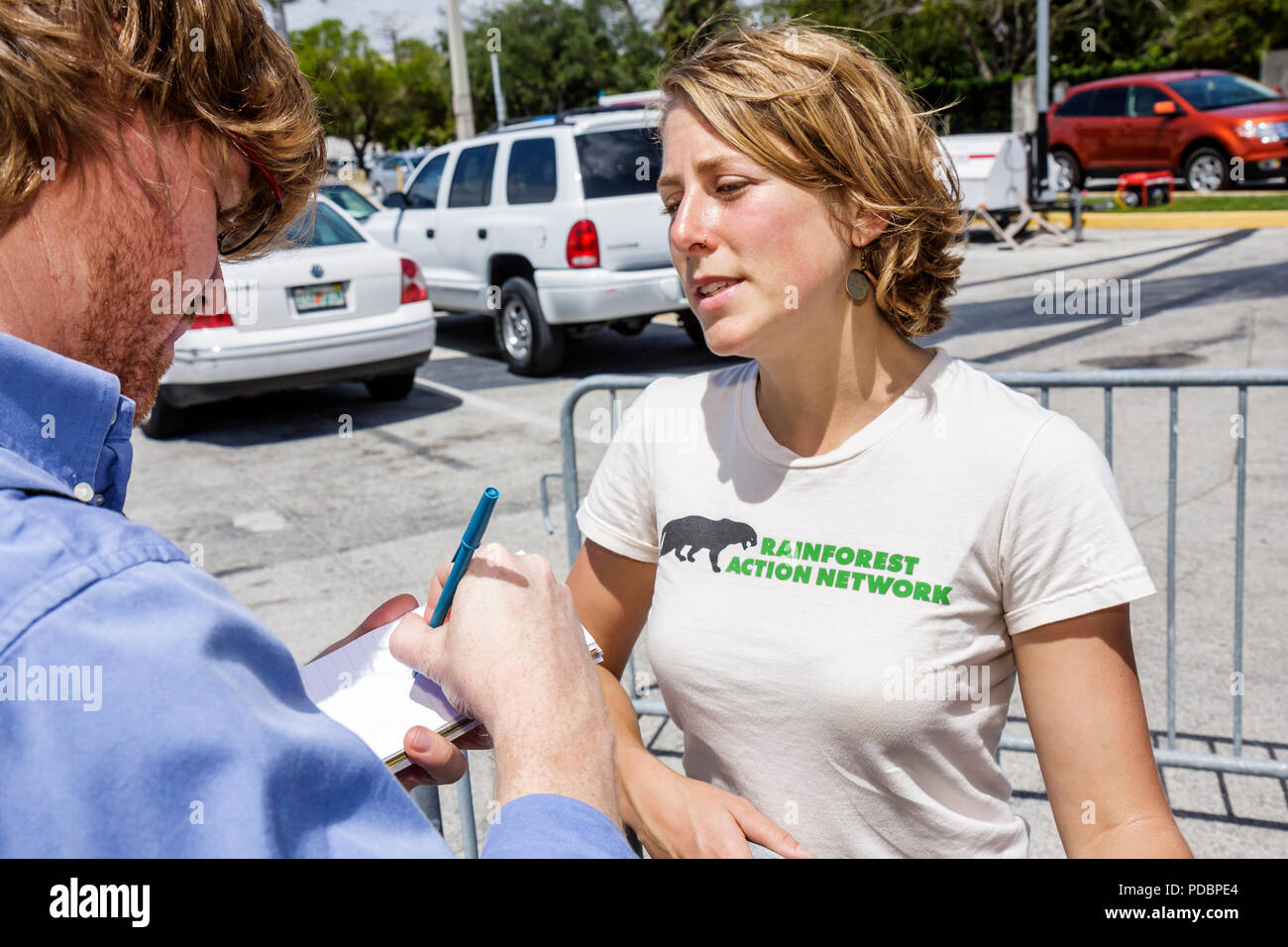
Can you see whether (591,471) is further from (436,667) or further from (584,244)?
(436,667)

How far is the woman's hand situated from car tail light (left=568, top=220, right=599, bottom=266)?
8024mm

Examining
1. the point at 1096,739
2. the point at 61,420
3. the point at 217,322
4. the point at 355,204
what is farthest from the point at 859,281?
the point at 355,204

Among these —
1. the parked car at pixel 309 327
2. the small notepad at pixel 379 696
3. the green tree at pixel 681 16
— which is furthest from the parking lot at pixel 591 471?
the green tree at pixel 681 16

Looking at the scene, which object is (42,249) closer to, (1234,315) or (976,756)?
(976,756)

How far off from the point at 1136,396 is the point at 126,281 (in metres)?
8.26

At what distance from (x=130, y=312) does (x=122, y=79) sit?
0.20m

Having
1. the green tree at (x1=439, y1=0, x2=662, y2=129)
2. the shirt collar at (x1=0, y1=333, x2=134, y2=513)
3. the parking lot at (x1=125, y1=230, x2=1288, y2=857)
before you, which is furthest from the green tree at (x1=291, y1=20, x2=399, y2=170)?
the shirt collar at (x1=0, y1=333, x2=134, y2=513)

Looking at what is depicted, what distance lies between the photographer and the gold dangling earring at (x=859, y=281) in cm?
215

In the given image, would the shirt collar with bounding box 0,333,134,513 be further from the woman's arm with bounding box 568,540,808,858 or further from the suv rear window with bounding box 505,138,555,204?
the suv rear window with bounding box 505,138,555,204

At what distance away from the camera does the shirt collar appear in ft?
2.88

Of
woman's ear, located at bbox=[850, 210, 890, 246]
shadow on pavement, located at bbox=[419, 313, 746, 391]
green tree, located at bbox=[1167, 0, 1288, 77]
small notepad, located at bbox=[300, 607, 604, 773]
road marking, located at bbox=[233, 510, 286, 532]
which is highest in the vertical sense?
green tree, located at bbox=[1167, 0, 1288, 77]

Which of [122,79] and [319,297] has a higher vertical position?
[122,79]

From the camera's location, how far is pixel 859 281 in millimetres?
2158
